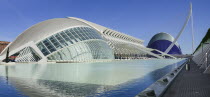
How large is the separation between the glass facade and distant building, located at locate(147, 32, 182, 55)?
84.8 meters

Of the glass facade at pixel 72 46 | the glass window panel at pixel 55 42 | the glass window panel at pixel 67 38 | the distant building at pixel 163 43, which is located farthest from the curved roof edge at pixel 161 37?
the glass window panel at pixel 55 42

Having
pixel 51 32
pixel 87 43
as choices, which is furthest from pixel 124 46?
pixel 51 32

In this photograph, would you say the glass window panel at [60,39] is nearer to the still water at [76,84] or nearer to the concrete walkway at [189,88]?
the still water at [76,84]

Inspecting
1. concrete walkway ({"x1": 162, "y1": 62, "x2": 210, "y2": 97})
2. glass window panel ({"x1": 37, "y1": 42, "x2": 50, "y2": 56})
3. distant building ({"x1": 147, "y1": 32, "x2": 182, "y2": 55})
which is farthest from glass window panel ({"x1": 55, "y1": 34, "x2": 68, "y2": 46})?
distant building ({"x1": 147, "y1": 32, "x2": 182, "y2": 55})

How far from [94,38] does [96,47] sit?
6.03ft

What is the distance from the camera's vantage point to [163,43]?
122 metres

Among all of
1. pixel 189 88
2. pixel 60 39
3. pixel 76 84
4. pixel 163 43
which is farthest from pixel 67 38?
pixel 163 43

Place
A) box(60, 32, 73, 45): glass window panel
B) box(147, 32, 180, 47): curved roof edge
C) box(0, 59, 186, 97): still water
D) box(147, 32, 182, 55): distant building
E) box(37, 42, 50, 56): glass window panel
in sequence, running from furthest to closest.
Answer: box(147, 32, 180, 47): curved roof edge < box(147, 32, 182, 55): distant building < box(60, 32, 73, 45): glass window panel < box(37, 42, 50, 56): glass window panel < box(0, 59, 186, 97): still water

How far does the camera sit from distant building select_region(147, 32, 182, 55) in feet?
390

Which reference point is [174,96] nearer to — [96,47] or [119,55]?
[96,47]

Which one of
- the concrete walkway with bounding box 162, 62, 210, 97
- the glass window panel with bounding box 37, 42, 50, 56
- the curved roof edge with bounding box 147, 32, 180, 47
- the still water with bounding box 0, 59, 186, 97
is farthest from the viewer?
the curved roof edge with bounding box 147, 32, 180, 47

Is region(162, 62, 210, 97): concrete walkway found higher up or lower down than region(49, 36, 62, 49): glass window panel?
lower down

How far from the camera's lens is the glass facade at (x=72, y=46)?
34156mm

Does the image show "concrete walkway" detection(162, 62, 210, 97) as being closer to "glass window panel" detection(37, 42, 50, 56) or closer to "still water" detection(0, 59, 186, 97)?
"still water" detection(0, 59, 186, 97)
